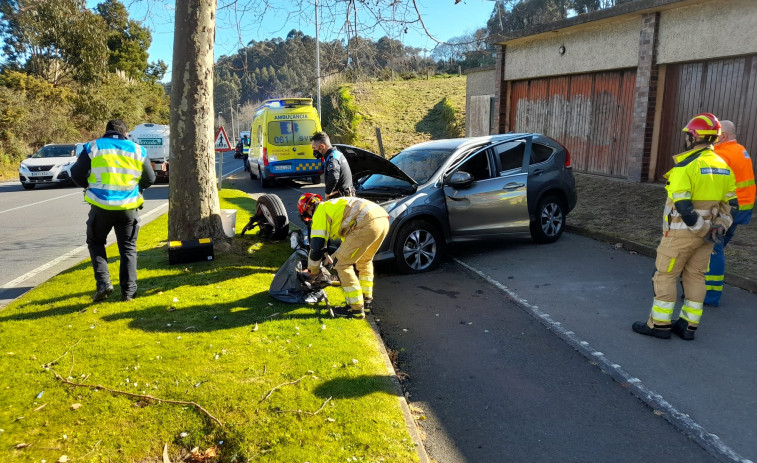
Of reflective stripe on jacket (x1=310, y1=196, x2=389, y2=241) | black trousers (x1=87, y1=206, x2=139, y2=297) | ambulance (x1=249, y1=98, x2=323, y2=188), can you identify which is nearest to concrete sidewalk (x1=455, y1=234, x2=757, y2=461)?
reflective stripe on jacket (x1=310, y1=196, x2=389, y2=241)

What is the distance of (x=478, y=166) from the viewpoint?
7.53 m

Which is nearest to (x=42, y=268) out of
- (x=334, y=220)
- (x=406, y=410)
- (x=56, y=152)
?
(x=334, y=220)

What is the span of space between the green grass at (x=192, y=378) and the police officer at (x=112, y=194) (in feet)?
1.03

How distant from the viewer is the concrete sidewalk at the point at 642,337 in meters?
3.43

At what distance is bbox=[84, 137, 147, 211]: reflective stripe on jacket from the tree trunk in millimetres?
1335

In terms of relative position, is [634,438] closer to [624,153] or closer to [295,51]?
[295,51]

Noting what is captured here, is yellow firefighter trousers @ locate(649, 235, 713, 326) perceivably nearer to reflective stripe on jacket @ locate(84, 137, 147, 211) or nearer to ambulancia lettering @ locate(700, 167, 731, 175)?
ambulancia lettering @ locate(700, 167, 731, 175)

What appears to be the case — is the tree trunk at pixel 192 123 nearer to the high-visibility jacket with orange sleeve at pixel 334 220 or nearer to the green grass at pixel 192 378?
the green grass at pixel 192 378

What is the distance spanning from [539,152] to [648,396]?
16.9 feet

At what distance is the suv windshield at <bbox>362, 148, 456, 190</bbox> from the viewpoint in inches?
285

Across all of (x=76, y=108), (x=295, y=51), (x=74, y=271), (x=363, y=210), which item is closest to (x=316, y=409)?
(x=363, y=210)

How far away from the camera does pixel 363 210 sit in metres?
5.04

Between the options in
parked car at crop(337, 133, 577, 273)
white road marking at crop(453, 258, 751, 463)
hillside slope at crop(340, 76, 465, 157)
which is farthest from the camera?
hillside slope at crop(340, 76, 465, 157)

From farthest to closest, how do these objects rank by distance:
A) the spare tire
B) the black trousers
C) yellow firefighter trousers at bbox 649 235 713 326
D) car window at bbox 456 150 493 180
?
the spare tire, car window at bbox 456 150 493 180, the black trousers, yellow firefighter trousers at bbox 649 235 713 326
